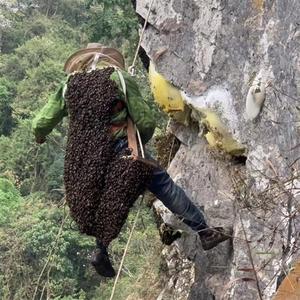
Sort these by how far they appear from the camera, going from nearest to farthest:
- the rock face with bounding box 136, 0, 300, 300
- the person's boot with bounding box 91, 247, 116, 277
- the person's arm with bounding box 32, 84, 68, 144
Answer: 1. the rock face with bounding box 136, 0, 300, 300
2. the person's arm with bounding box 32, 84, 68, 144
3. the person's boot with bounding box 91, 247, 116, 277

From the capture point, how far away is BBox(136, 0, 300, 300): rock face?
3.50 m

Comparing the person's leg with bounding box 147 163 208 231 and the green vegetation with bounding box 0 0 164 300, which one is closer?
the person's leg with bounding box 147 163 208 231

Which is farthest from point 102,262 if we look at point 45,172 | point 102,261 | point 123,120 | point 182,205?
point 45,172

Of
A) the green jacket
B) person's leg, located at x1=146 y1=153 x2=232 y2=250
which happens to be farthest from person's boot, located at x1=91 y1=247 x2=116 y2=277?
the green jacket

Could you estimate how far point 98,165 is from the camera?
362 cm

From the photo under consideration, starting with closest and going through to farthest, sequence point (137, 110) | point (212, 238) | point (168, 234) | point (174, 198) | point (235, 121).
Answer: point (137, 110) < point (174, 198) < point (212, 238) < point (235, 121) < point (168, 234)

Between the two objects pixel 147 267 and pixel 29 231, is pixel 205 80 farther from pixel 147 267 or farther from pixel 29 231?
pixel 29 231

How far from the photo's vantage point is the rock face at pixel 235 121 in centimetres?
350

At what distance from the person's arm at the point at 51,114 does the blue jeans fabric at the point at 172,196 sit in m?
0.35

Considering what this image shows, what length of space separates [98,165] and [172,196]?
1.46 ft

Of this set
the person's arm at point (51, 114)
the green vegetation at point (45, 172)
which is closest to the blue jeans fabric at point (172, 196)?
the person's arm at point (51, 114)

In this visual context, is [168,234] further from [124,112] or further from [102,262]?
[124,112]

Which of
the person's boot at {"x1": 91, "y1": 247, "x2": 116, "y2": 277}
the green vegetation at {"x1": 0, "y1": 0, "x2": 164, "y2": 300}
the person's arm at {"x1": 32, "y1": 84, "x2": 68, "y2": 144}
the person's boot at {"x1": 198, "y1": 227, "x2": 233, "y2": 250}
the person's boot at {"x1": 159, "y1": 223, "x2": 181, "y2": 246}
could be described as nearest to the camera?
the person's arm at {"x1": 32, "y1": 84, "x2": 68, "y2": 144}

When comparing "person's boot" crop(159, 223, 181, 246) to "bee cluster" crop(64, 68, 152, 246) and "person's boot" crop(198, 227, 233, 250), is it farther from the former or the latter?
"bee cluster" crop(64, 68, 152, 246)
